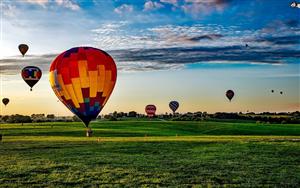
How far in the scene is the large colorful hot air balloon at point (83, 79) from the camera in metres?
40.2

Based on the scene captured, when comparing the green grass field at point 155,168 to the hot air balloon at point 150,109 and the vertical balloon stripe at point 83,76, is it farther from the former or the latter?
the hot air balloon at point 150,109

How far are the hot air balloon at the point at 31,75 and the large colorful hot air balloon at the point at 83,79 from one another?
2511cm

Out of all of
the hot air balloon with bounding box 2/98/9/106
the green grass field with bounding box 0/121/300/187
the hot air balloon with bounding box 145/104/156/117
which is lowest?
the green grass field with bounding box 0/121/300/187

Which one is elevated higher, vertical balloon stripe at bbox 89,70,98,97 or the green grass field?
vertical balloon stripe at bbox 89,70,98,97

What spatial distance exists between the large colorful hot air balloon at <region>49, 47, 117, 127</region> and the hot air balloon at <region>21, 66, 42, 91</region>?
25.1 m

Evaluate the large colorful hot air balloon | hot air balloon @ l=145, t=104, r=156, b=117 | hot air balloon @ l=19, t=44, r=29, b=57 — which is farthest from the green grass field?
hot air balloon @ l=145, t=104, r=156, b=117

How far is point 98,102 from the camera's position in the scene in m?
41.1

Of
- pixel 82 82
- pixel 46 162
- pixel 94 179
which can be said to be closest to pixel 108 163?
pixel 46 162

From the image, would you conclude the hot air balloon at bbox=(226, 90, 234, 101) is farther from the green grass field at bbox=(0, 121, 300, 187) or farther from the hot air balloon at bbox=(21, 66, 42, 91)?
the green grass field at bbox=(0, 121, 300, 187)

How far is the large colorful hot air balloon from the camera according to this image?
40.2m

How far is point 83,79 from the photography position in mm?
40094

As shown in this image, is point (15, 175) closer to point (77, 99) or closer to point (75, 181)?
point (75, 181)

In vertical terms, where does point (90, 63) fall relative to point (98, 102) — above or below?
above

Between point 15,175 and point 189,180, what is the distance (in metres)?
8.55
